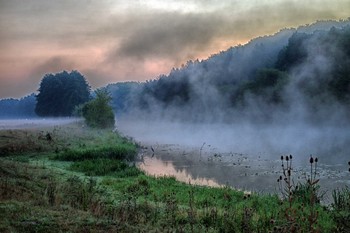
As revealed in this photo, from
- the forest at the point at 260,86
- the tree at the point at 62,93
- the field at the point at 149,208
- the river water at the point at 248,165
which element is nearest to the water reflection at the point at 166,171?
the river water at the point at 248,165

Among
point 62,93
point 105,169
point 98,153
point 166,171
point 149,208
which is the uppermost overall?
point 62,93

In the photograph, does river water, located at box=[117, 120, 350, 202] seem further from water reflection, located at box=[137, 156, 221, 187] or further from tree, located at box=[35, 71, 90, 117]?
tree, located at box=[35, 71, 90, 117]

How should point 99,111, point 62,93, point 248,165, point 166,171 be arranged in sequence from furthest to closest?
point 62,93
point 99,111
point 248,165
point 166,171

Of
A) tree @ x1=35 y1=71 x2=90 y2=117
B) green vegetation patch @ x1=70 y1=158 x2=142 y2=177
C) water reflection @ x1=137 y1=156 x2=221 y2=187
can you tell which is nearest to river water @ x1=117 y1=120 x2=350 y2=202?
water reflection @ x1=137 y1=156 x2=221 y2=187

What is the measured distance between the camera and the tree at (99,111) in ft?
238

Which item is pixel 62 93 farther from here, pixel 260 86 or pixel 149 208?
pixel 149 208

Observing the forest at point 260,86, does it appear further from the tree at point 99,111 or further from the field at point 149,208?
the field at point 149,208

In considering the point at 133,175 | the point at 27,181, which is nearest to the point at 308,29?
the point at 133,175

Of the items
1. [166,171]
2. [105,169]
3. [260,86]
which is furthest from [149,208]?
[260,86]

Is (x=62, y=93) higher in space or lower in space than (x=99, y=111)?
higher

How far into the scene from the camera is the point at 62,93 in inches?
4798

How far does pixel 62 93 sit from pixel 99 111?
5320 cm

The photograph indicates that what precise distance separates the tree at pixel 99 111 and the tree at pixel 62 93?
46626mm

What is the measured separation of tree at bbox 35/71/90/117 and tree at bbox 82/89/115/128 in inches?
1836
